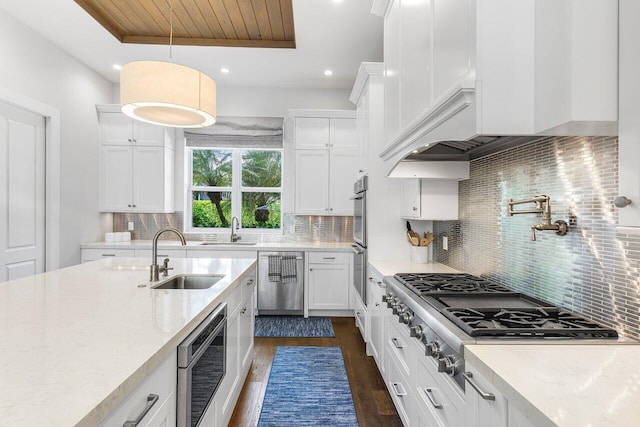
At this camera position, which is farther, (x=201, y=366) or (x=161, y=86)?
(x=161, y=86)

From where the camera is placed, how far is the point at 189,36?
341cm

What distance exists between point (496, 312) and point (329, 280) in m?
2.76

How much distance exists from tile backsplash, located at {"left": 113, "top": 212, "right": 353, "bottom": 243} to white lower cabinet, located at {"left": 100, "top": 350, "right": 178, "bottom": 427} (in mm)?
3464

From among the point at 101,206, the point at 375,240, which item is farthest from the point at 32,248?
the point at 375,240

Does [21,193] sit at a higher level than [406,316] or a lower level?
higher

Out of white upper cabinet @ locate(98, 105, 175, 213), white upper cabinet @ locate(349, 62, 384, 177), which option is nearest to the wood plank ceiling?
white upper cabinet @ locate(349, 62, 384, 177)

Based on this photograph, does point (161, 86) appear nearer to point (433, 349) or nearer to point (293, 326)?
point (433, 349)

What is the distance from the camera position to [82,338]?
1.06 metres

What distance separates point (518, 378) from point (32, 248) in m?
4.22

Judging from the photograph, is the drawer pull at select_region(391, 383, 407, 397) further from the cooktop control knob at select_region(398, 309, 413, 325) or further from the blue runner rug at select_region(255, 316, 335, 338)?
Result: the blue runner rug at select_region(255, 316, 335, 338)

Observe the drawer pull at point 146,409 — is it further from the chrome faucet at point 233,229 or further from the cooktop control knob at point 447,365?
the chrome faucet at point 233,229

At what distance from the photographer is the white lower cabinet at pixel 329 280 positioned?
4012mm

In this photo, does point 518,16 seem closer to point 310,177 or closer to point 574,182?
point 574,182

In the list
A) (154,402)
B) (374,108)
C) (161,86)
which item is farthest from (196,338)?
(374,108)
